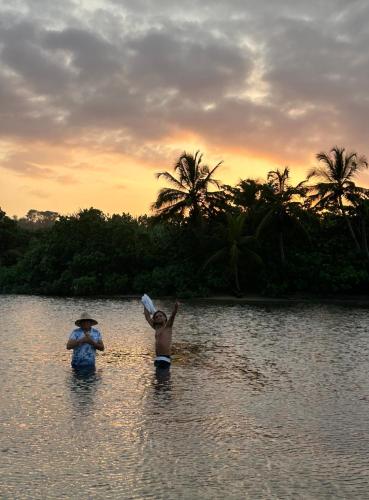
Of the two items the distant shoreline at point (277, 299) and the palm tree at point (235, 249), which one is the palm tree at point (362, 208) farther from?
the palm tree at point (235, 249)

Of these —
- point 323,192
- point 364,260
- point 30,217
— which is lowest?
point 364,260

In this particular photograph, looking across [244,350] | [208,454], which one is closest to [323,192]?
[244,350]

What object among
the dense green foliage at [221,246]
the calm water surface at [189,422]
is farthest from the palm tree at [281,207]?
the calm water surface at [189,422]

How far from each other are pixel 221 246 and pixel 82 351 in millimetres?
33562

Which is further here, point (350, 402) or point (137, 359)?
point (137, 359)

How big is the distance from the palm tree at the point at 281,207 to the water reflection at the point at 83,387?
30.6 meters

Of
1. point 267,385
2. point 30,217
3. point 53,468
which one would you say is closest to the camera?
point 53,468

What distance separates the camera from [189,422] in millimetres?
9227

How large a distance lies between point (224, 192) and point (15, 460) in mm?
40601

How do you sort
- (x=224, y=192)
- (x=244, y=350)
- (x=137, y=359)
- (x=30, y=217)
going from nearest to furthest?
1. (x=137, y=359)
2. (x=244, y=350)
3. (x=224, y=192)
4. (x=30, y=217)

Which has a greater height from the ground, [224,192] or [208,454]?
[224,192]

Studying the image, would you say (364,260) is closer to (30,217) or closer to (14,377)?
(14,377)

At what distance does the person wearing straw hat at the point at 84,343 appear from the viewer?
13.1m

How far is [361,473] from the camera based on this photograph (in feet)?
23.0
